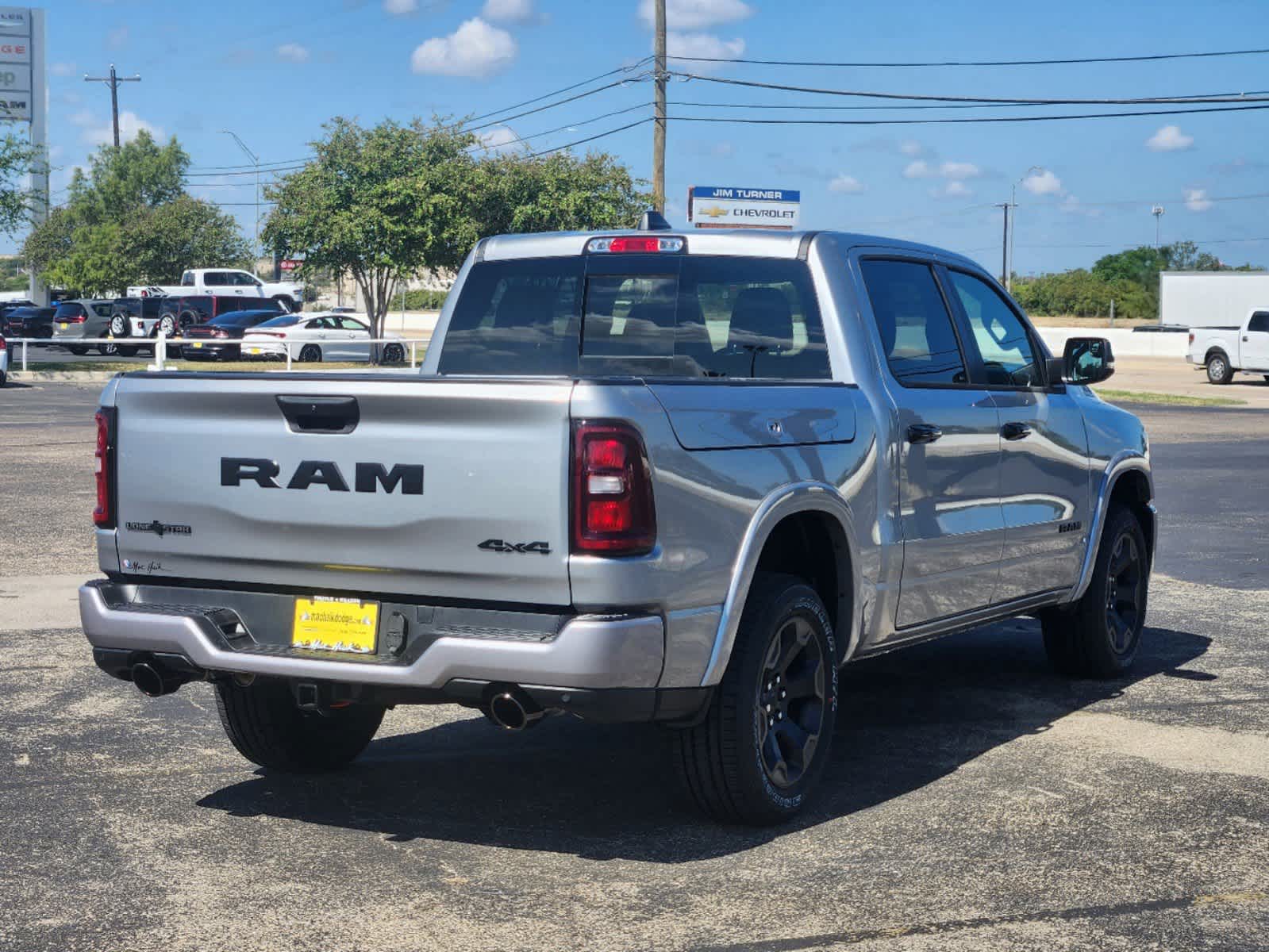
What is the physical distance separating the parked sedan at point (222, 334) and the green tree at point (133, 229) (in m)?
34.9

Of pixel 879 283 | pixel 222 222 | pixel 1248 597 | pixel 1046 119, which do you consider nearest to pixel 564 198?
pixel 1046 119

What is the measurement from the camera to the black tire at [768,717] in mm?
5227

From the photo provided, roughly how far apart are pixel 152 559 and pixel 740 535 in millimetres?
1870

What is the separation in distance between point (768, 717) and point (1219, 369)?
44330 millimetres

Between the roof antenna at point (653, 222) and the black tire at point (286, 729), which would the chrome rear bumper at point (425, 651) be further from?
the roof antenna at point (653, 222)

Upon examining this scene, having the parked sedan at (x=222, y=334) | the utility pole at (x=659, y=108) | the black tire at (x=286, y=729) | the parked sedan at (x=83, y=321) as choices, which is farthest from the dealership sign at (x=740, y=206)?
the black tire at (x=286, y=729)

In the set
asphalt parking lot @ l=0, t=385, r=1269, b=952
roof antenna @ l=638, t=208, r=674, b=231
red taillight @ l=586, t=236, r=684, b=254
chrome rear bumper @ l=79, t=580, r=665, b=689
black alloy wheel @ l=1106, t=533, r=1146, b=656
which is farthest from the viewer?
black alloy wheel @ l=1106, t=533, r=1146, b=656

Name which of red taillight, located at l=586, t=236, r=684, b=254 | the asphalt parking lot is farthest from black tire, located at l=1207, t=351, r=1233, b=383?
red taillight, located at l=586, t=236, r=684, b=254

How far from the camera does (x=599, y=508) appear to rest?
4691 mm

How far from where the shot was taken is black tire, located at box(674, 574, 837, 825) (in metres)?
5.23

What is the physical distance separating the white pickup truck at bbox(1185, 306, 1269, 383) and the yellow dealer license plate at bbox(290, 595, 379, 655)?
44222 millimetres

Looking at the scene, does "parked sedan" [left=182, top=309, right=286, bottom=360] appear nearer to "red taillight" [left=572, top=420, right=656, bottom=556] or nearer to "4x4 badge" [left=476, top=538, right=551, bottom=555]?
"4x4 badge" [left=476, top=538, right=551, bottom=555]

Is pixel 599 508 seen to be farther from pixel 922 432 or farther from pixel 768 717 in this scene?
pixel 922 432

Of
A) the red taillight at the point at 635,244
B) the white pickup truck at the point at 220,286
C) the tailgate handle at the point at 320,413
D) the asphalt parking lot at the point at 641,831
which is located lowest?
the asphalt parking lot at the point at 641,831
